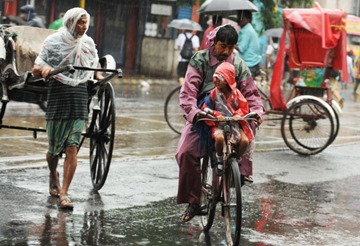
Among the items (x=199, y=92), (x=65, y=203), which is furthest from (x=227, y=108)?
(x=65, y=203)

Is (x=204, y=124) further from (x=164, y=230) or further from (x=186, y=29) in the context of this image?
(x=186, y=29)

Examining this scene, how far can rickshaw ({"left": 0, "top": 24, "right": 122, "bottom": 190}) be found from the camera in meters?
9.20

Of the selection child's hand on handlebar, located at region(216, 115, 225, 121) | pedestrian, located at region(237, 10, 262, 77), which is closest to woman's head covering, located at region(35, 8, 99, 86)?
child's hand on handlebar, located at region(216, 115, 225, 121)

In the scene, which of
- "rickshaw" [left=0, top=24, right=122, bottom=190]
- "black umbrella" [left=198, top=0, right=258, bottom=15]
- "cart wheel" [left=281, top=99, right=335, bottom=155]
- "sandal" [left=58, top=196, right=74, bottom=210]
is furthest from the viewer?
"black umbrella" [left=198, top=0, right=258, bottom=15]

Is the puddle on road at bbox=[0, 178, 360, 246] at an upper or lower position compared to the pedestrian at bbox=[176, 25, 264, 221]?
lower

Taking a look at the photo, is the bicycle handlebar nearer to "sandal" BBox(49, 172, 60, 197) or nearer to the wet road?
the wet road

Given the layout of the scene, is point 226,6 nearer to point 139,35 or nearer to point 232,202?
point 232,202

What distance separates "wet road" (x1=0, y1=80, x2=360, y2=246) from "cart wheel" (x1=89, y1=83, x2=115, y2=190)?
0.58 feet

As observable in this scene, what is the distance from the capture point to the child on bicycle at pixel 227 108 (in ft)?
24.0

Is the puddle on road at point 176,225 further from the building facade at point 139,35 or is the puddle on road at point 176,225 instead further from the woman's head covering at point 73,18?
the building facade at point 139,35

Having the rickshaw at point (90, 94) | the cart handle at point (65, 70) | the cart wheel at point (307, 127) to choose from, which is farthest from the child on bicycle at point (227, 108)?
the cart wheel at point (307, 127)

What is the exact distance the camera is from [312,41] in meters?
15.0

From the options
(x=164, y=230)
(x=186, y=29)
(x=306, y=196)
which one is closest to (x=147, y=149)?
(x=306, y=196)

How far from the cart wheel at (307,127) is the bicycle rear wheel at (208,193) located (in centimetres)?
604
